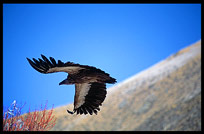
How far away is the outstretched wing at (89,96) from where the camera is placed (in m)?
5.33

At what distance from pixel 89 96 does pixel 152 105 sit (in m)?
25.6

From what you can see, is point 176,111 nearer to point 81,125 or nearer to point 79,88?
point 81,125

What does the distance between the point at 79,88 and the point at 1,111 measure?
183 centimetres

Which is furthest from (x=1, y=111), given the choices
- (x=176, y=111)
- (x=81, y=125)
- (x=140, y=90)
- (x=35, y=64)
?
(x=140, y=90)

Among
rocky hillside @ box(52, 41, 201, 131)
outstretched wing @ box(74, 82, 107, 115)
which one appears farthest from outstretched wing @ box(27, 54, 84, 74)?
rocky hillside @ box(52, 41, 201, 131)

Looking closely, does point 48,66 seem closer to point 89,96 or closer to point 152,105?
point 89,96

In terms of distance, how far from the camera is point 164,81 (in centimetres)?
3434

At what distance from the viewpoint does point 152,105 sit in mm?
29766

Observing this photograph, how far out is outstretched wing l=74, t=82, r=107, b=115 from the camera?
5332 mm

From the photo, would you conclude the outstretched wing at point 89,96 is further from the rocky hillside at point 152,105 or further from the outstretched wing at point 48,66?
the rocky hillside at point 152,105

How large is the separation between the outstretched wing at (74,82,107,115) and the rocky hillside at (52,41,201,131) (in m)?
16.0

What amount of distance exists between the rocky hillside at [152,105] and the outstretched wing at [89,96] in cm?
1597

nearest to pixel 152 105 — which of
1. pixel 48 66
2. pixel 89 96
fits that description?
pixel 89 96

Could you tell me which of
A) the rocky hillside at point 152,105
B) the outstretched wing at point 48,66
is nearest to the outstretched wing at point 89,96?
the outstretched wing at point 48,66
